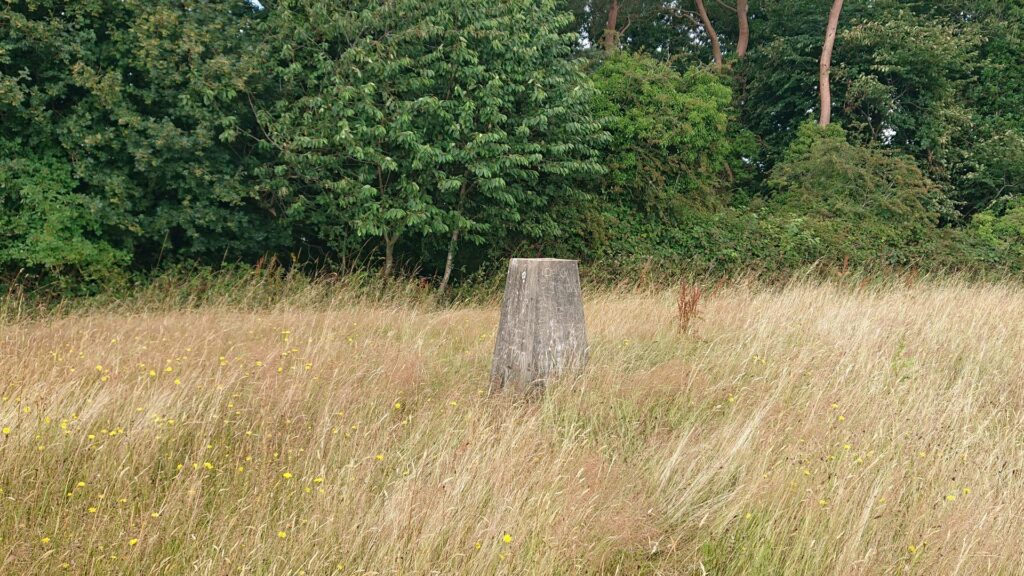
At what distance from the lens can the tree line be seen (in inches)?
401

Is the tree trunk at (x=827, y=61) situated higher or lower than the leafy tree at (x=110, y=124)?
higher

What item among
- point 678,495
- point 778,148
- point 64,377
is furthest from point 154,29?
point 778,148

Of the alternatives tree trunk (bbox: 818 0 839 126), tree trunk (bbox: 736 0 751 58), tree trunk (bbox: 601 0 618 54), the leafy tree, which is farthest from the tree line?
tree trunk (bbox: 736 0 751 58)

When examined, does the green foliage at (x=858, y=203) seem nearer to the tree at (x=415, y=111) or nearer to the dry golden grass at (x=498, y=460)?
the tree at (x=415, y=111)

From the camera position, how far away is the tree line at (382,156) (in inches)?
401

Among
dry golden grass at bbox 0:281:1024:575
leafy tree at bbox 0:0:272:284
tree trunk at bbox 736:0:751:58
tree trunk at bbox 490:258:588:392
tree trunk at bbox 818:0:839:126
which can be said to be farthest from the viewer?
tree trunk at bbox 736:0:751:58

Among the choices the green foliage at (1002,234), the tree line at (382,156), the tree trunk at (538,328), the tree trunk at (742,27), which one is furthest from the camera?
the tree trunk at (742,27)

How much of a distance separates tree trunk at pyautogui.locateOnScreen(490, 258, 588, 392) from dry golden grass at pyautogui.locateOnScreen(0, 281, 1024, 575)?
0.20m

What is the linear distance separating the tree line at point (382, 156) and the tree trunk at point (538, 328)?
224 inches

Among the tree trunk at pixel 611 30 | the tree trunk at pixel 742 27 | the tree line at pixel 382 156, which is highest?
the tree trunk at pixel 742 27

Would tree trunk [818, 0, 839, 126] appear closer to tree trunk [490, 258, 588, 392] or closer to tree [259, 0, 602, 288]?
tree [259, 0, 602, 288]

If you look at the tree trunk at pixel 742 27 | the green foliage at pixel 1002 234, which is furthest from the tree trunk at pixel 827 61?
the green foliage at pixel 1002 234

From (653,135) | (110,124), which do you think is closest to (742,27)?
(653,135)

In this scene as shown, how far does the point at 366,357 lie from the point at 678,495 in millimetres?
2746
